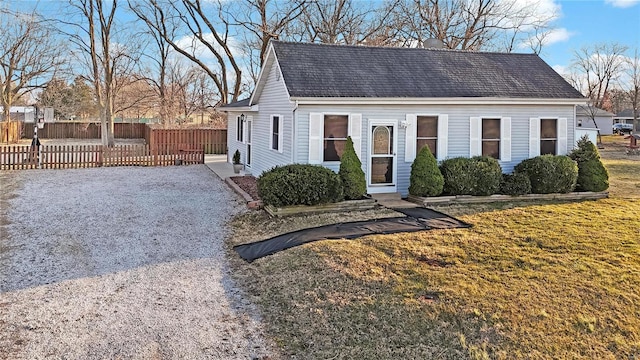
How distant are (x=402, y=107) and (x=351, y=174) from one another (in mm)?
2467

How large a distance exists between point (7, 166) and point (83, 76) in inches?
540

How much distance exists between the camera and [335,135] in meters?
11.4

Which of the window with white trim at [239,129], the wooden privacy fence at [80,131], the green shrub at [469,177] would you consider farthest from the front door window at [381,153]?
the wooden privacy fence at [80,131]

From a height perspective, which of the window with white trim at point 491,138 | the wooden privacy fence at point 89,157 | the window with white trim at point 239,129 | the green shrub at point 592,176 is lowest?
the green shrub at point 592,176

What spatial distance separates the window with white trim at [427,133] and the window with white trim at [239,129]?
7.95 m

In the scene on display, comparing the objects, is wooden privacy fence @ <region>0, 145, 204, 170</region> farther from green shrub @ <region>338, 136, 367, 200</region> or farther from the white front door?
green shrub @ <region>338, 136, 367, 200</region>

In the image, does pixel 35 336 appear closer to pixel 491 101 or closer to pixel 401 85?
pixel 401 85

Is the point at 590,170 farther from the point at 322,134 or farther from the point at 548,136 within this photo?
the point at 322,134

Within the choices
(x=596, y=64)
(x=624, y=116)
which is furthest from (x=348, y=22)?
(x=624, y=116)

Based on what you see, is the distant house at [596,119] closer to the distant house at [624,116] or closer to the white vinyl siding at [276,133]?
the distant house at [624,116]

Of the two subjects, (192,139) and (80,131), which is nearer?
(192,139)

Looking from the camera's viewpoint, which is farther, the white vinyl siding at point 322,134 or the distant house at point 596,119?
the distant house at point 596,119

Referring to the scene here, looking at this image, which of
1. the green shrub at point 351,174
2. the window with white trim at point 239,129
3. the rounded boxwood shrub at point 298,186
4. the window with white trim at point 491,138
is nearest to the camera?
the rounded boxwood shrub at point 298,186

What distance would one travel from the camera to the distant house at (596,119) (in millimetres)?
47537
